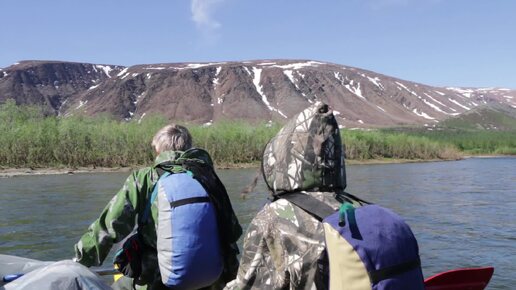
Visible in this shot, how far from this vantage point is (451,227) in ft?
48.4

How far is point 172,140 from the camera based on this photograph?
3.64 m

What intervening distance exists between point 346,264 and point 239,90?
19400cm

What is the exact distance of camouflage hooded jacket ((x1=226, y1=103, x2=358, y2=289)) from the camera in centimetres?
206

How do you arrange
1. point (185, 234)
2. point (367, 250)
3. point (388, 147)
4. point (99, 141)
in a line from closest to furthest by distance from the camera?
point (367, 250) < point (185, 234) < point (99, 141) < point (388, 147)

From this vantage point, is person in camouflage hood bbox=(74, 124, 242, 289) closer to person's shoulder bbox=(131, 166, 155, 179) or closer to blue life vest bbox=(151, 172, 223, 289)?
person's shoulder bbox=(131, 166, 155, 179)

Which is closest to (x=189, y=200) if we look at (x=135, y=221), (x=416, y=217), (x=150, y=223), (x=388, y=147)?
(x=150, y=223)

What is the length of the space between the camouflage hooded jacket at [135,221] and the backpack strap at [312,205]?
132 cm

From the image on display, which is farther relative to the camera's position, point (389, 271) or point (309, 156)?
point (309, 156)

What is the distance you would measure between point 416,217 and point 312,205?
15.3 m

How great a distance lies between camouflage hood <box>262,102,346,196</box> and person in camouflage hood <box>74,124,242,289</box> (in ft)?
3.94

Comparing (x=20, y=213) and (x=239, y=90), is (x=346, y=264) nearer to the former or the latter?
(x=20, y=213)

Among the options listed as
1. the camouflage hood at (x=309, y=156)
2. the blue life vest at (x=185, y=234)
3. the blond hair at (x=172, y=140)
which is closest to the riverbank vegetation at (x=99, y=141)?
the blond hair at (x=172, y=140)

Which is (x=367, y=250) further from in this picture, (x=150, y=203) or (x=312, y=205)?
(x=150, y=203)

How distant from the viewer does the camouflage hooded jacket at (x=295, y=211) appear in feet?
6.75
